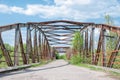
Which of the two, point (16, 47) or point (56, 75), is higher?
point (16, 47)

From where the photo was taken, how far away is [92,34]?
79.2 feet

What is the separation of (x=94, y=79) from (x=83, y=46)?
69.9 ft

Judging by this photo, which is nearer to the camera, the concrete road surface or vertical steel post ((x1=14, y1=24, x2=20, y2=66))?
the concrete road surface

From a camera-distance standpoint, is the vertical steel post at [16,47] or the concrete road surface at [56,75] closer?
the concrete road surface at [56,75]

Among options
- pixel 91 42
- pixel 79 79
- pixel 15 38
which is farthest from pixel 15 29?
pixel 79 79

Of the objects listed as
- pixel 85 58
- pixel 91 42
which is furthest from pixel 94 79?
pixel 85 58

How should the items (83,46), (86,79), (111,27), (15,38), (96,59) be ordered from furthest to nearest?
(83,46), (96,59), (15,38), (111,27), (86,79)

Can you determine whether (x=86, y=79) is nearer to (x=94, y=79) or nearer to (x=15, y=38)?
(x=94, y=79)

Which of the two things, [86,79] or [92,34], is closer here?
[86,79]

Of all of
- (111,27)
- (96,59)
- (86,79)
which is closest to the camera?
(86,79)

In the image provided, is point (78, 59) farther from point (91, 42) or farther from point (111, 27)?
point (111, 27)

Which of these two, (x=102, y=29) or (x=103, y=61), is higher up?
(x=102, y=29)

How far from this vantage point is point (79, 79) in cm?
870

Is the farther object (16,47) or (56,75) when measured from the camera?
(16,47)
